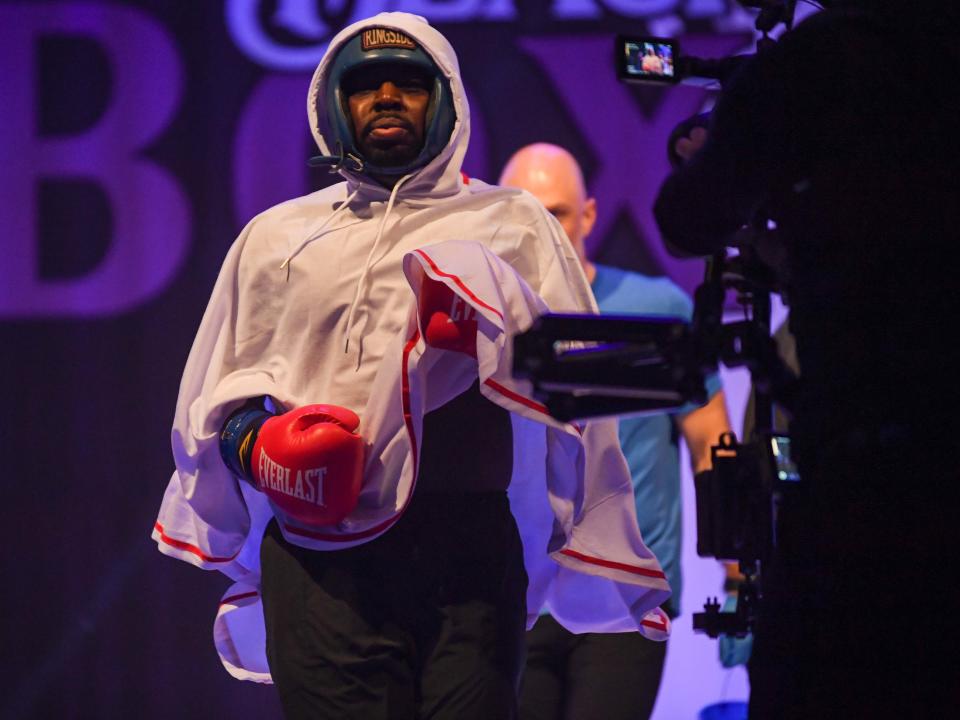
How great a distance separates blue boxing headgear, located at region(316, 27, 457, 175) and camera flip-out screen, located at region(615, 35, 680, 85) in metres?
0.53

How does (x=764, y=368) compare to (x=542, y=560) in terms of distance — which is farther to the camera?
(x=542, y=560)

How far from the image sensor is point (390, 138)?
89.1 inches

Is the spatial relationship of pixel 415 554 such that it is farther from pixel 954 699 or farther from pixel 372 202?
pixel 954 699

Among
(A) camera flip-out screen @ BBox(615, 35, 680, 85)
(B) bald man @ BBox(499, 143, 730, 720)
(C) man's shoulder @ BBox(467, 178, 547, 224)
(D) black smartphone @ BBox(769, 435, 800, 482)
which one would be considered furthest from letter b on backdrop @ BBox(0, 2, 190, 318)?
(D) black smartphone @ BBox(769, 435, 800, 482)

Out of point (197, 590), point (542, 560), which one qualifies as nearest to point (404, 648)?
point (542, 560)

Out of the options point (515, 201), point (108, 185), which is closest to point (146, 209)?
point (108, 185)

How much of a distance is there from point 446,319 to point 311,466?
325 mm

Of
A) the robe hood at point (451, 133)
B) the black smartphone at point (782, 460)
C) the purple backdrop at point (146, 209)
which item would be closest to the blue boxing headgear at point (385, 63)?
the robe hood at point (451, 133)

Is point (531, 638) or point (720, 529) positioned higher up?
point (720, 529)

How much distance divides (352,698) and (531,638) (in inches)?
47.9

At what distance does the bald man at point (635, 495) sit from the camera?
300cm

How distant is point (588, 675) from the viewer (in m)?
3.00

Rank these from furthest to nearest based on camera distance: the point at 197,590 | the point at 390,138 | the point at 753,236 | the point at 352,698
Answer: the point at 197,590, the point at 390,138, the point at 352,698, the point at 753,236

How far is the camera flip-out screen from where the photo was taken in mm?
1831
